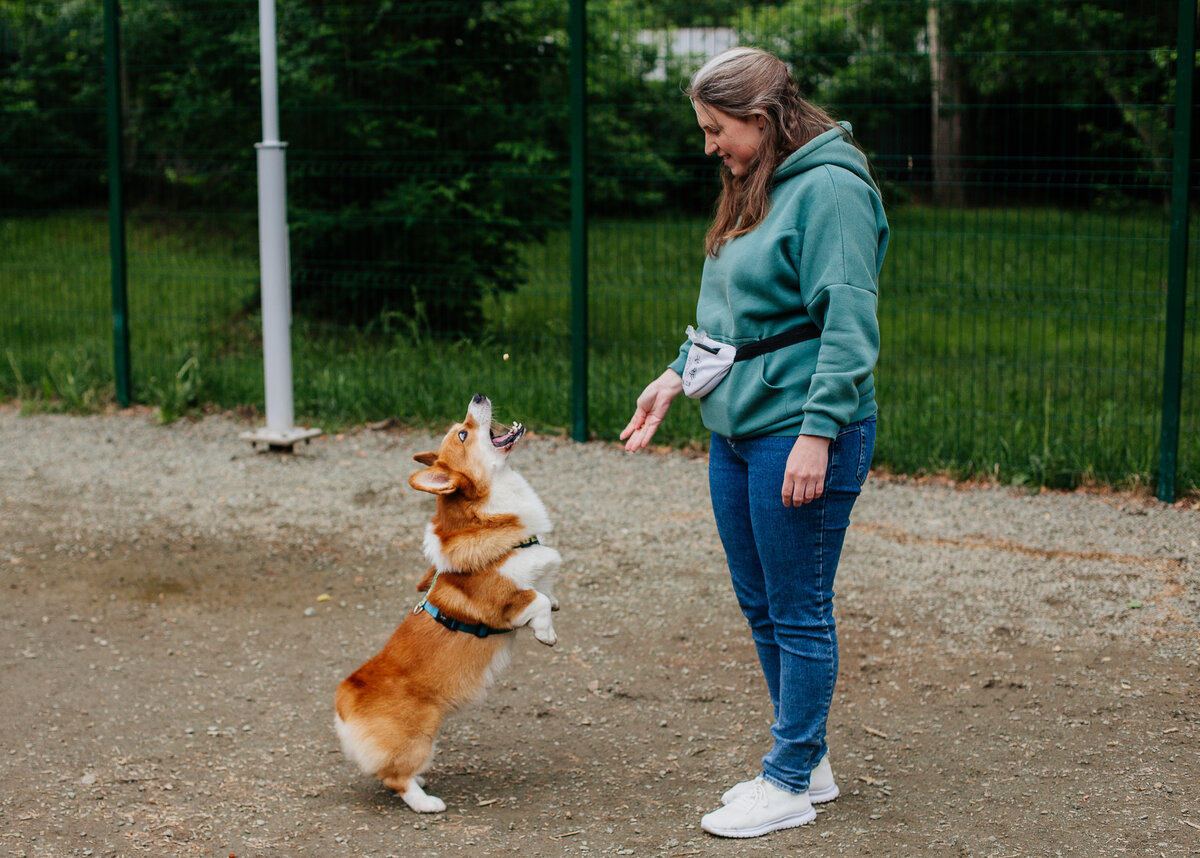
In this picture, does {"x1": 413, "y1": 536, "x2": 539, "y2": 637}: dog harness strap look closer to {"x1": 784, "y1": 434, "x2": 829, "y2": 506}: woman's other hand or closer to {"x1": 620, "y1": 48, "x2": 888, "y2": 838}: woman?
{"x1": 620, "y1": 48, "x2": 888, "y2": 838}: woman

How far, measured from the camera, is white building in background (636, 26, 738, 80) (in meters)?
7.73

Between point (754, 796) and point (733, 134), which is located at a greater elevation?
point (733, 134)

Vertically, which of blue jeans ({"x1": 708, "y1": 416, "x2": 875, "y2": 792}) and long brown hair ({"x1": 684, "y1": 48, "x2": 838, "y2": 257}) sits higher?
long brown hair ({"x1": 684, "y1": 48, "x2": 838, "y2": 257})

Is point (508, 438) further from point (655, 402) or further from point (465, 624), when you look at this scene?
point (465, 624)

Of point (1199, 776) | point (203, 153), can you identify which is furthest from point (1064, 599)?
point (203, 153)

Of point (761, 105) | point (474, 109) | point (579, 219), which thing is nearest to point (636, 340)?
point (579, 219)

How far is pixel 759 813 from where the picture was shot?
137 inches

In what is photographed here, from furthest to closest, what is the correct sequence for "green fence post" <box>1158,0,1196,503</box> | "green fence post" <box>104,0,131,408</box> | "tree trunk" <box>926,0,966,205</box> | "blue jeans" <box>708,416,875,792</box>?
"green fence post" <box>104,0,131,408</box>, "tree trunk" <box>926,0,966,205</box>, "green fence post" <box>1158,0,1196,503</box>, "blue jeans" <box>708,416,875,792</box>

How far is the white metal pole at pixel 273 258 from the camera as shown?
24.1ft

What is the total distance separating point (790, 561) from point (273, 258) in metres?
5.06

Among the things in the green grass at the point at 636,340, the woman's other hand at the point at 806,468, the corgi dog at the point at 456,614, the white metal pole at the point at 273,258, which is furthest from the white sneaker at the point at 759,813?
the white metal pole at the point at 273,258

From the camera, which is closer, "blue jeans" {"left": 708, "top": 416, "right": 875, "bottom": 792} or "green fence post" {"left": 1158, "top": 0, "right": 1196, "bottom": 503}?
"blue jeans" {"left": 708, "top": 416, "right": 875, "bottom": 792}

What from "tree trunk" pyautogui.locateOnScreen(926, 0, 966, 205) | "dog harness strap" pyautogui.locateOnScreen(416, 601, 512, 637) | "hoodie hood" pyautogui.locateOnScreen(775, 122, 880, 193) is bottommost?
"dog harness strap" pyautogui.locateOnScreen(416, 601, 512, 637)

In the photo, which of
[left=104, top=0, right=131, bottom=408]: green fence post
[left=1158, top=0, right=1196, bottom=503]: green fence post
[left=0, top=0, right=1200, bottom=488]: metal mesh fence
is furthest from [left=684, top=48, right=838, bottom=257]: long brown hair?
[left=104, top=0, right=131, bottom=408]: green fence post
